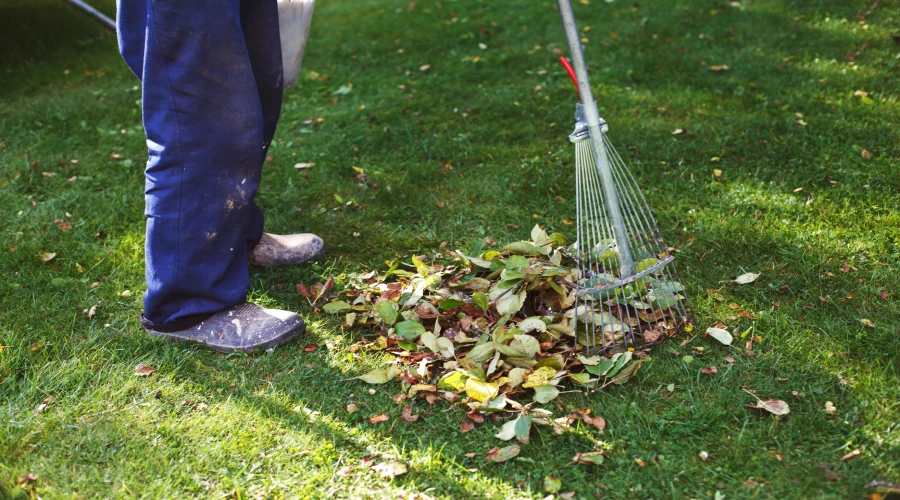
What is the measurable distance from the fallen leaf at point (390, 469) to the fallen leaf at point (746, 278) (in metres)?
1.50

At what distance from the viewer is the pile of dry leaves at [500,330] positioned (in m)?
2.26

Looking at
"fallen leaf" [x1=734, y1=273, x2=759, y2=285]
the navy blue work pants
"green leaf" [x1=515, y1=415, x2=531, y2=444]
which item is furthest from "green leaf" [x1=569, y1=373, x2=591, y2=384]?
the navy blue work pants

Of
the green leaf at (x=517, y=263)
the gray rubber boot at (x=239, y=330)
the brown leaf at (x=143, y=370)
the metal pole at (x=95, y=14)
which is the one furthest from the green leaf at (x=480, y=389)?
the metal pole at (x=95, y=14)

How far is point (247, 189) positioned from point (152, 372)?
2.34 feet

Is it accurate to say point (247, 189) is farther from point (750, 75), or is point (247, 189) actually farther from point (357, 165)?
point (750, 75)

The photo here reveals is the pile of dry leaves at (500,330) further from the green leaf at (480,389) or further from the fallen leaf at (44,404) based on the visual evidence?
the fallen leaf at (44,404)

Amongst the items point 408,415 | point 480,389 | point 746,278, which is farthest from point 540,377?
point 746,278

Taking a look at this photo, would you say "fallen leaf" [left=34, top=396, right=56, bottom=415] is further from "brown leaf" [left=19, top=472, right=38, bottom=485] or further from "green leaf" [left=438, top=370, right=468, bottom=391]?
"green leaf" [left=438, top=370, right=468, bottom=391]

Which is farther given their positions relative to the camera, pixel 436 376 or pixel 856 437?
pixel 436 376

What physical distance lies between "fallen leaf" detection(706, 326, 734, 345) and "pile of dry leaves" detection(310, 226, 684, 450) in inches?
4.4

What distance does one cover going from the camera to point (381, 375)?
7.75 feet

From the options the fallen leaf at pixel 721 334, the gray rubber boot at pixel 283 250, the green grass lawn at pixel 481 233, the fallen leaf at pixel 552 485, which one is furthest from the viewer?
the gray rubber boot at pixel 283 250

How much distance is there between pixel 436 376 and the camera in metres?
2.38

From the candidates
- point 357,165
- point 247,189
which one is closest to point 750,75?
point 357,165
